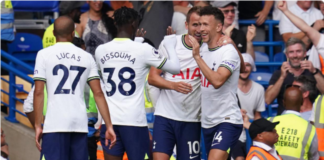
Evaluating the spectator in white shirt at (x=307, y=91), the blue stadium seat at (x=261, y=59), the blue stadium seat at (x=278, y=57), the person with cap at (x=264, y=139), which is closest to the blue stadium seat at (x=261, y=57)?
the blue stadium seat at (x=261, y=59)

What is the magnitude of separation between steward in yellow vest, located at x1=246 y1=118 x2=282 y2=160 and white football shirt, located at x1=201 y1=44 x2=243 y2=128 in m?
0.25

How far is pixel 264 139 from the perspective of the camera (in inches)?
285

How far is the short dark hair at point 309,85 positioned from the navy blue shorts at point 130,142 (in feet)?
9.72

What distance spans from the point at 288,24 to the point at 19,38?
4.53 m

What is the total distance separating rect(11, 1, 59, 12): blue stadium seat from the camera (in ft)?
36.1

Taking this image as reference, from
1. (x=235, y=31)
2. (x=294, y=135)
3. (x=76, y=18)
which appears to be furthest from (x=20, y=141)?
(x=294, y=135)

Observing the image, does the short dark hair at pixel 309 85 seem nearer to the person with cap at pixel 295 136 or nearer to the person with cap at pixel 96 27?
the person with cap at pixel 295 136

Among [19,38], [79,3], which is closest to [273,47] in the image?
[79,3]

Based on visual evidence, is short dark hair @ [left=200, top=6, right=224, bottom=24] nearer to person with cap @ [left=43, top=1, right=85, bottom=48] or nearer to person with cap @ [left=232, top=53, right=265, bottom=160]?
person with cap @ [left=232, top=53, right=265, bottom=160]

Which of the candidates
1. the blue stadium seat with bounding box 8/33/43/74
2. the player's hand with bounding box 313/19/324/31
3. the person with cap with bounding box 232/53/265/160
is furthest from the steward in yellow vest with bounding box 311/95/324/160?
the blue stadium seat with bounding box 8/33/43/74

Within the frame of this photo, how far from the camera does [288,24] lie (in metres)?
10.8

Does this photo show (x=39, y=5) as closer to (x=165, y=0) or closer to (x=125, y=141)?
(x=165, y=0)

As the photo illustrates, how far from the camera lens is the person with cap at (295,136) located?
7.74 metres

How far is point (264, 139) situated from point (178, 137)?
1.01m
